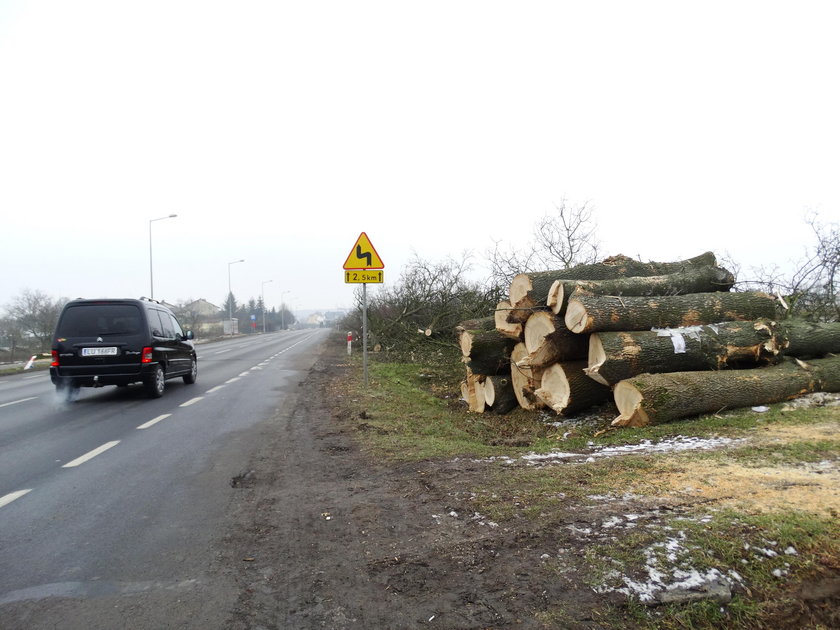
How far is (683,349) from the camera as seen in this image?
6.82m

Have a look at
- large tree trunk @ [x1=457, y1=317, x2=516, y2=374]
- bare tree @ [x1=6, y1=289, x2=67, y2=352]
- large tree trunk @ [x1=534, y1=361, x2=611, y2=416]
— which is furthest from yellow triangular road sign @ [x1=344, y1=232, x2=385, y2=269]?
bare tree @ [x1=6, y1=289, x2=67, y2=352]

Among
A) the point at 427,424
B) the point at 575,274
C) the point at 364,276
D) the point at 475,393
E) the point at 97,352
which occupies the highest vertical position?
the point at 364,276

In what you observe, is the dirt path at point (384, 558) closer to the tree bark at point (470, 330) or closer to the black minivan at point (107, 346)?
the tree bark at point (470, 330)

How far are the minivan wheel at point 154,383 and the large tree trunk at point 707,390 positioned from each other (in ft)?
27.4

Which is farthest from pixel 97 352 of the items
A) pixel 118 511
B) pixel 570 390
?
pixel 570 390

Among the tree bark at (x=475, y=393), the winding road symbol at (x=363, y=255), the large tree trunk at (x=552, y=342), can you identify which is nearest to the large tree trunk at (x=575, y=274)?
the large tree trunk at (x=552, y=342)

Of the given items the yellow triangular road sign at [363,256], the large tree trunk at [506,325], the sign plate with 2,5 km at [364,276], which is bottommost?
the large tree trunk at [506,325]

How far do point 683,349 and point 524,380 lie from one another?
2409mm

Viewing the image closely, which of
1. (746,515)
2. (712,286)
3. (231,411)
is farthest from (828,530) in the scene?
(231,411)

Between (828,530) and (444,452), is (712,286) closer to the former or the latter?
(444,452)

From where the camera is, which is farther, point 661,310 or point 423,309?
point 423,309

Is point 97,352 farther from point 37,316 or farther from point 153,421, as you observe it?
point 37,316

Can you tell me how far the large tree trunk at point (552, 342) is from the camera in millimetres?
7355

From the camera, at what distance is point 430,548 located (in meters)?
3.11
